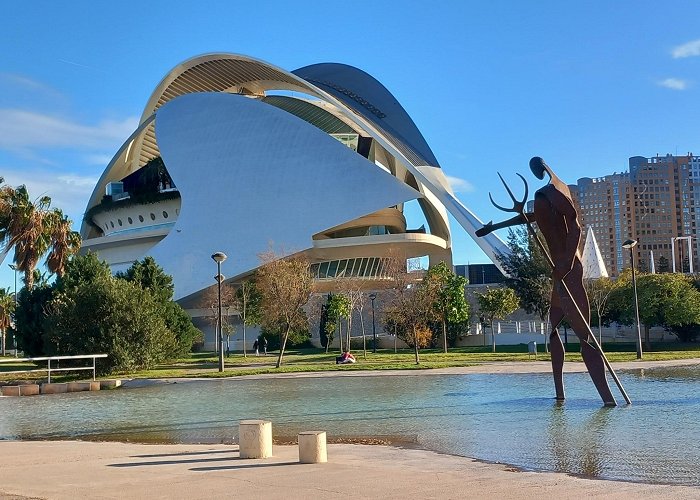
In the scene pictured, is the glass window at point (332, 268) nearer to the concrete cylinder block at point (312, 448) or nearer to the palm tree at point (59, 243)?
the palm tree at point (59, 243)

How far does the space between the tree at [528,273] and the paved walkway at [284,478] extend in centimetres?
2912

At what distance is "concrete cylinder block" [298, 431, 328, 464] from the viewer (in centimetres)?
869

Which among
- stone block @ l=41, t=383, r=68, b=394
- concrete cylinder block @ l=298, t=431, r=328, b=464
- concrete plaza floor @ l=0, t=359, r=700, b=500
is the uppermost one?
concrete cylinder block @ l=298, t=431, r=328, b=464

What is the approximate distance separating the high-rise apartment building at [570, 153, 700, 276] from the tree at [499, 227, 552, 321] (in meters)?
77.6

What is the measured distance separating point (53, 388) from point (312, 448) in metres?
15.4

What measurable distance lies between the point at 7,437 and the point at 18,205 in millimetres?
27864

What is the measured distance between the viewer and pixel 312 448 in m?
8.70

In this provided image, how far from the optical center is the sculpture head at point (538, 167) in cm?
1405

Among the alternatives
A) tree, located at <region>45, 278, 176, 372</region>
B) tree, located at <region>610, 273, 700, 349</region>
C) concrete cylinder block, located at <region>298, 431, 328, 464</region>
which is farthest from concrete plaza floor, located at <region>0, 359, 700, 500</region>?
tree, located at <region>610, 273, 700, 349</region>

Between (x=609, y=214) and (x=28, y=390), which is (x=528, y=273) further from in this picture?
(x=609, y=214)

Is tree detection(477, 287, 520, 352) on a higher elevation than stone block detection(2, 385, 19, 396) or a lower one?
higher

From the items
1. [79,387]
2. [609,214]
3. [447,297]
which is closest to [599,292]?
[447,297]

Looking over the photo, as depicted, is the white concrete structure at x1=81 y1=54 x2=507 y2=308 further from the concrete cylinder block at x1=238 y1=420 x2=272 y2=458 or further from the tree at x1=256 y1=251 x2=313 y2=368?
the concrete cylinder block at x1=238 y1=420 x2=272 y2=458

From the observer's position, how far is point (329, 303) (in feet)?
140
